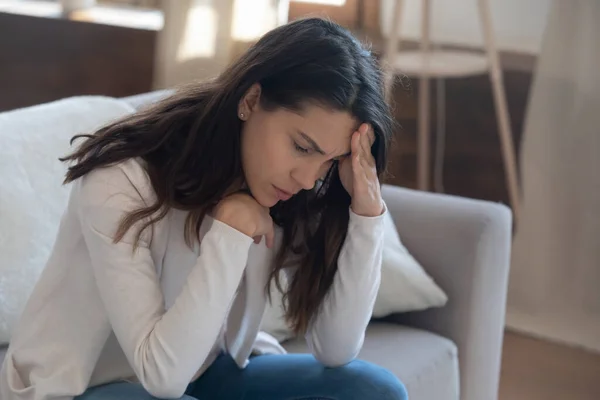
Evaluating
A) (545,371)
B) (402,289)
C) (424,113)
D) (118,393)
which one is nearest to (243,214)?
(118,393)

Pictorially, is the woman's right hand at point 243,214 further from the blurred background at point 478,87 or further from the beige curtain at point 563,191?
the beige curtain at point 563,191

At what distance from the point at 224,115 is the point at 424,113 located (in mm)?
1787

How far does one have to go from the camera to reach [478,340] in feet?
5.98

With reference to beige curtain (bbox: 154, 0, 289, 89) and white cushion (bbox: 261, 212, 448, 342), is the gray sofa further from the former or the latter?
beige curtain (bbox: 154, 0, 289, 89)

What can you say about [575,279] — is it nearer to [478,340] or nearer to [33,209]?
[478,340]

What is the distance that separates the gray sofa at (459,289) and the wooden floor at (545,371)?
1.73 feet

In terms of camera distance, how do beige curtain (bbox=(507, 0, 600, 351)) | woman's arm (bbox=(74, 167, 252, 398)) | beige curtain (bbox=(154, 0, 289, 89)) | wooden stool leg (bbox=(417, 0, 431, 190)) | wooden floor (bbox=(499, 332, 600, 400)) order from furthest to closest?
wooden stool leg (bbox=(417, 0, 431, 190)) < beige curtain (bbox=(154, 0, 289, 89)) < beige curtain (bbox=(507, 0, 600, 351)) < wooden floor (bbox=(499, 332, 600, 400)) < woman's arm (bbox=(74, 167, 252, 398))

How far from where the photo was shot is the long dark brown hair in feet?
3.93

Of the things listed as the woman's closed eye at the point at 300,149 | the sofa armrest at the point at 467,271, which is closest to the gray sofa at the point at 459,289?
the sofa armrest at the point at 467,271

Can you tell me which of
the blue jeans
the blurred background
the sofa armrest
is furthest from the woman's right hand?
the blurred background

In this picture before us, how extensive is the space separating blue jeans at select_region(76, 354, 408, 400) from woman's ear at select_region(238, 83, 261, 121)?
0.39 meters

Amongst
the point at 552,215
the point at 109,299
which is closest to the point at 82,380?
the point at 109,299

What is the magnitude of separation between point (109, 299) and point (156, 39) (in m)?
1.81

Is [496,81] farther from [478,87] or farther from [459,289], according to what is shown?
[459,289]
